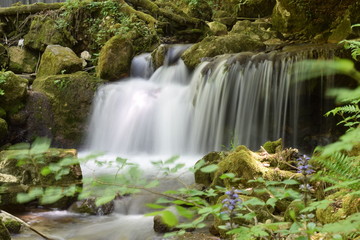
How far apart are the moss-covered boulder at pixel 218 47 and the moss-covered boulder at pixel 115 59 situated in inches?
66.4

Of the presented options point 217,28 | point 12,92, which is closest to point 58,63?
point 12,92

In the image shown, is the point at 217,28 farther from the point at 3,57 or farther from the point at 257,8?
the point at 3,57

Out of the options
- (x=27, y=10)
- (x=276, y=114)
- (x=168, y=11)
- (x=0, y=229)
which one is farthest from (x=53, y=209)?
(x=27, y=10)

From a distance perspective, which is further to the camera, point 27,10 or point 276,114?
point 27,10

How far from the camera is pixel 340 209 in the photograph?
258 cm

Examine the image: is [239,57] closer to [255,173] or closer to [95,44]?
[255,173]

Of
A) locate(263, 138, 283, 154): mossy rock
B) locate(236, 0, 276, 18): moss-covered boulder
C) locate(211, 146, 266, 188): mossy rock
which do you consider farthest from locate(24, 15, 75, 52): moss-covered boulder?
locate(211, 146, 266, 188): mossy rock

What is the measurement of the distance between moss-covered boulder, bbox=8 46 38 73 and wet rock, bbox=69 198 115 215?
7.86m

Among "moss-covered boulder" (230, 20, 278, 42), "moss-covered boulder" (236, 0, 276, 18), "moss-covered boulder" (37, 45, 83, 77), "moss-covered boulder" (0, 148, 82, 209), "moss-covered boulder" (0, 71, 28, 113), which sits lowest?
"moss-covered boulder" (0, 148, 82, 209)

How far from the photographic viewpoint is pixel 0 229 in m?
3.33

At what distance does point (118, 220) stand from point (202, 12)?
11.3 metres

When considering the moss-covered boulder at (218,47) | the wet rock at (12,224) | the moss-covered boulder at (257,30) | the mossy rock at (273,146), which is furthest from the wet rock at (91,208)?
the moss-covered boulder at (257,30)

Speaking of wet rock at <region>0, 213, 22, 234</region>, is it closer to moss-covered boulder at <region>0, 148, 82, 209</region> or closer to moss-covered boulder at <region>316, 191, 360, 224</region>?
Answer: moss-covered boulder at <region>0, 148, 82, 209</region>

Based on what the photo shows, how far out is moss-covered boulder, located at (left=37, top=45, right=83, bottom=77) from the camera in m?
10.3
